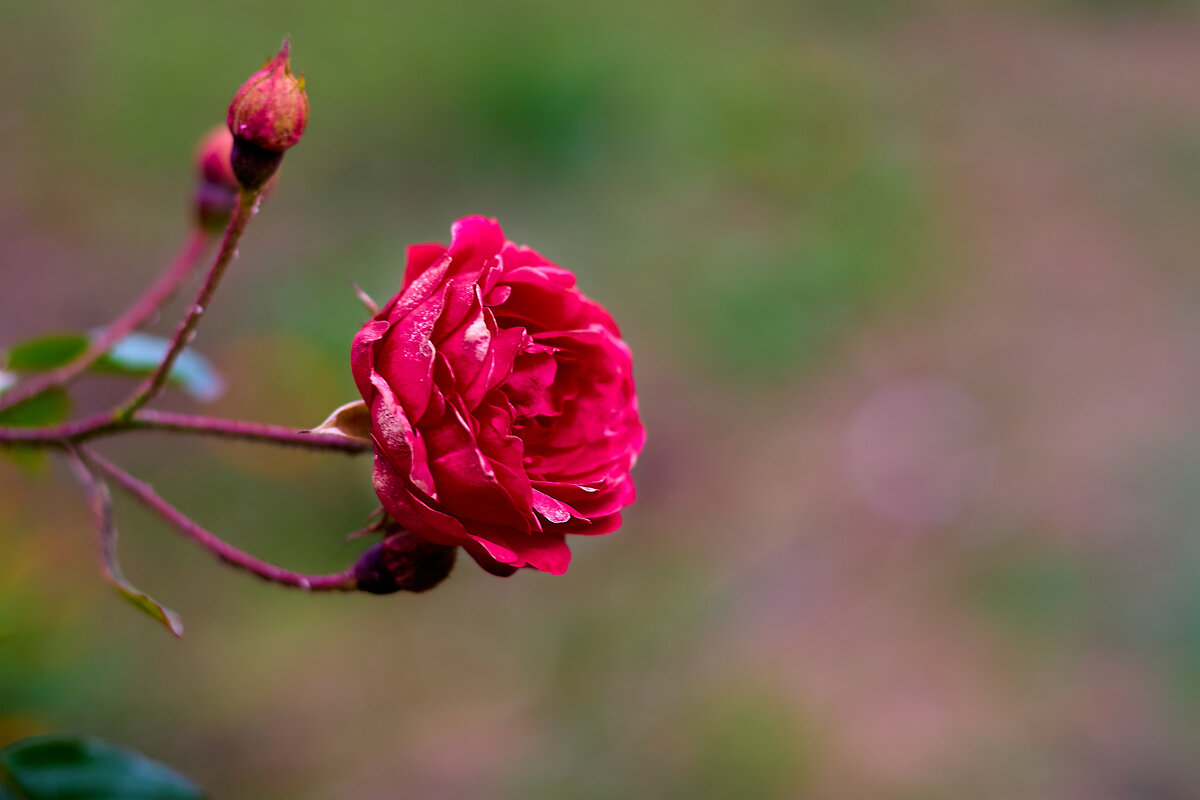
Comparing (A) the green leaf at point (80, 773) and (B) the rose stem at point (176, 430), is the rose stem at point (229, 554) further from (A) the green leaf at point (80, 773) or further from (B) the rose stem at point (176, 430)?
(A) the green leaf at point (80, 773)

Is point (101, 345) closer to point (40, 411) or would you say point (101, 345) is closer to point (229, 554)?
point (40, 411)

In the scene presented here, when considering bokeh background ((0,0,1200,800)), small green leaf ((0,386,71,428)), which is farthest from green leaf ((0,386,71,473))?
bokeh background ((0,0,1200,800))

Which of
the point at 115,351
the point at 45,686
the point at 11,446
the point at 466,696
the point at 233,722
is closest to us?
the point at 11,446

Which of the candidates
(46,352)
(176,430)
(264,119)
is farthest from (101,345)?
(264,119)

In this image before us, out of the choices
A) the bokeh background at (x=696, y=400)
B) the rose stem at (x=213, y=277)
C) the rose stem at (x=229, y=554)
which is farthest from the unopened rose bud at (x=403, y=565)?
the bokeh background at (x=696, y=400)

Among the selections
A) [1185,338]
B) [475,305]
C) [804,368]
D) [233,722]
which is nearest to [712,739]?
[233,722]

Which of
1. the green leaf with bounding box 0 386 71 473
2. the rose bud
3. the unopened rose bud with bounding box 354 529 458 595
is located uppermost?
the rose bud

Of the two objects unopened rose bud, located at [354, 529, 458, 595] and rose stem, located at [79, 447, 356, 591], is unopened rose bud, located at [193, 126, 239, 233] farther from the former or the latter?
unopened rose bud, located at [354, 529, 458, 595]

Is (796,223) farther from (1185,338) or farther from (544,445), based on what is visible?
(544,445)
